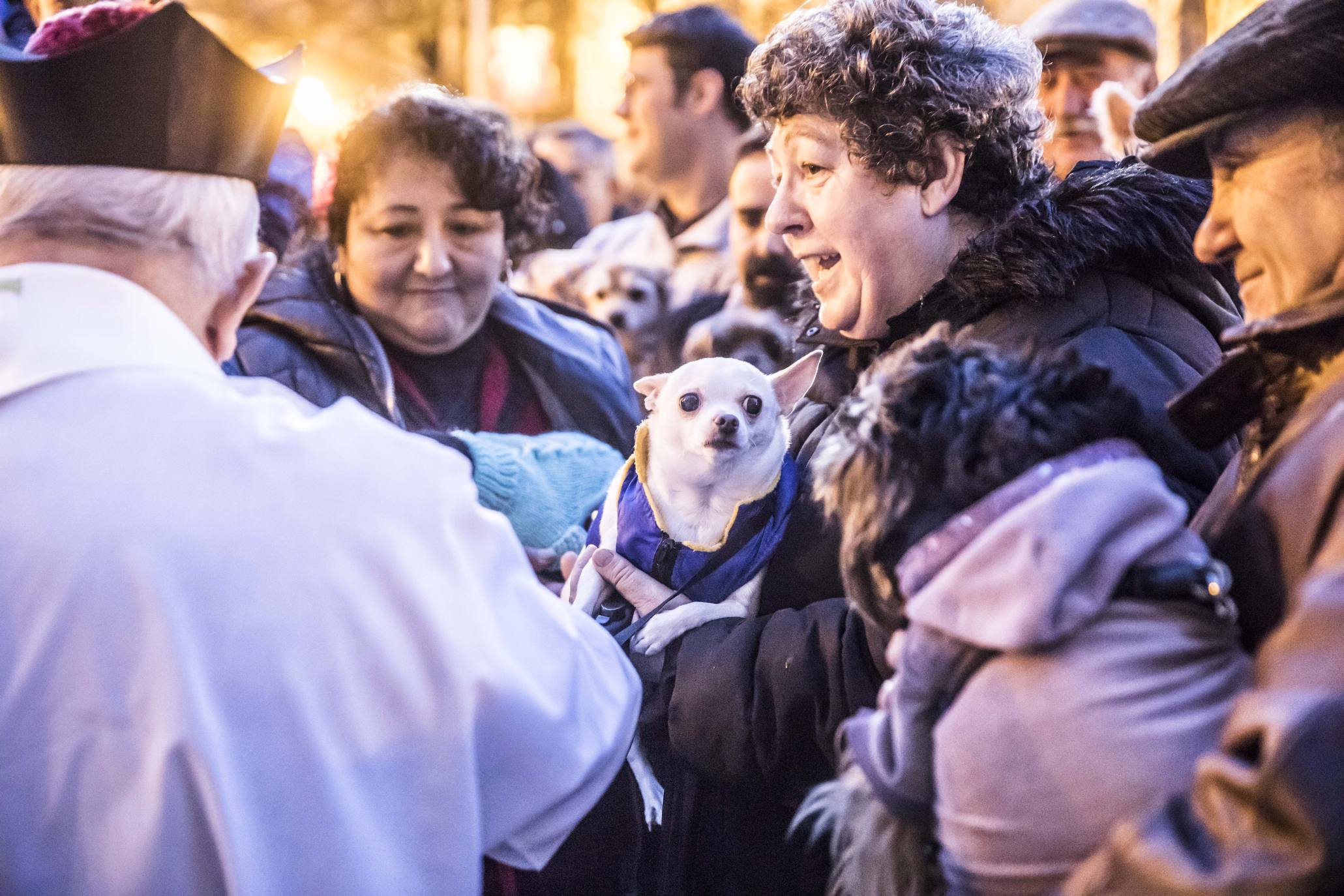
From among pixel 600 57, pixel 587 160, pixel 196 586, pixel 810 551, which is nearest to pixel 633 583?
pixel 810 551

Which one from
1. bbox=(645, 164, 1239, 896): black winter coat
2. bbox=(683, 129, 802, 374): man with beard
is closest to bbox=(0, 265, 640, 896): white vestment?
bbox=(645, 164, 1239, 896): black winter coat

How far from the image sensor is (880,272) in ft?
7.77

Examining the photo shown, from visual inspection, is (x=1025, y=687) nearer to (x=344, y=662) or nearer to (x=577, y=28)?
(x=344, y=662)

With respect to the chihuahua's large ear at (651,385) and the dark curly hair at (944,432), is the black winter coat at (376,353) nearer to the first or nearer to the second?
the chihuahua's large ear at (651,385)

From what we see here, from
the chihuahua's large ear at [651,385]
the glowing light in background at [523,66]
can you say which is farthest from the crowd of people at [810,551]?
the glowing light in background at [523,66]

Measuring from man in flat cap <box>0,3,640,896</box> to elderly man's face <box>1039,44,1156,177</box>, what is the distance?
3239 mm

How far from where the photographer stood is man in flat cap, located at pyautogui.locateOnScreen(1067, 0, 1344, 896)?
1027mm

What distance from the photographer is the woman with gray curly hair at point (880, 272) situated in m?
2.09

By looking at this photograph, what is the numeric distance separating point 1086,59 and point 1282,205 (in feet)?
10.1

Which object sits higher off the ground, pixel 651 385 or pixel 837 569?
pixel 651 385

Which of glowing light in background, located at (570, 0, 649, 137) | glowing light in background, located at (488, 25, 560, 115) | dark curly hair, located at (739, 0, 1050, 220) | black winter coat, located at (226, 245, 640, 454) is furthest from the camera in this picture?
glowing light in background, located at (488, 25, 560, 115)

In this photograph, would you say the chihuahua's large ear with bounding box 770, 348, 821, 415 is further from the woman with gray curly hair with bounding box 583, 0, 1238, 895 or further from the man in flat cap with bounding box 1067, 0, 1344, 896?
the man in flat cap with bounding box 1067, 0, 1344, 896

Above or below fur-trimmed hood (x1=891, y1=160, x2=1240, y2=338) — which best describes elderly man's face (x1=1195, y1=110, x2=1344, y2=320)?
above

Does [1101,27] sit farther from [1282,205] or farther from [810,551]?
[1282,205]
